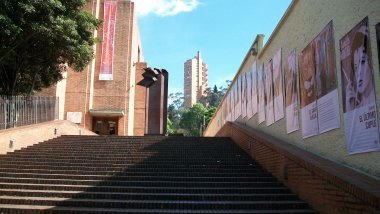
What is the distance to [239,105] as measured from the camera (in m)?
16.4

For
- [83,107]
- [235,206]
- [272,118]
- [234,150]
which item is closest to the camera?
[235,206]

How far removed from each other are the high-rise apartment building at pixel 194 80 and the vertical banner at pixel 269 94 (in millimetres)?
97092

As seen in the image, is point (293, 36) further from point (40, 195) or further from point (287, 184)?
point (40, 195)

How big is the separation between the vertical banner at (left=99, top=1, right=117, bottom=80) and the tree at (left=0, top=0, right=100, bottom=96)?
504 inches

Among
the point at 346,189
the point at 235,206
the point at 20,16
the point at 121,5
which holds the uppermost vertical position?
the point at 121,5

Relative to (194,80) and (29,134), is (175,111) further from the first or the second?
(29,134)

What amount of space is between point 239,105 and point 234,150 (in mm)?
5204

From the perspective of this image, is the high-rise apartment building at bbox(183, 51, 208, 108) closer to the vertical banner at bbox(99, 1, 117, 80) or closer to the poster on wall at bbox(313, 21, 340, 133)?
the vertical banner at bbox(99, 1, 117, 80)

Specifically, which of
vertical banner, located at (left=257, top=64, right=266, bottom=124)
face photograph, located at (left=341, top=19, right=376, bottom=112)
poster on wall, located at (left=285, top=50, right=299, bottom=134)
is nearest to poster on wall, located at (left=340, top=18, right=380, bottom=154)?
face photograph, located at (left=341, top=19, right=376, bottom=112)

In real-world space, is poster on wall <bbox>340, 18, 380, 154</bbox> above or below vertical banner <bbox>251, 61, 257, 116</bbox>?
below

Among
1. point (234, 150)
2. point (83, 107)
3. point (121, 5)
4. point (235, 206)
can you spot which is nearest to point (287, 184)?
point (235, 206)

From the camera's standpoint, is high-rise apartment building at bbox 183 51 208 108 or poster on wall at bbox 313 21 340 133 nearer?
poster on wall at bbox 313 21 340 133

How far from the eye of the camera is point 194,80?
112m

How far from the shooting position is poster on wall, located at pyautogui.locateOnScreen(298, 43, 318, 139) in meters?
7.41
